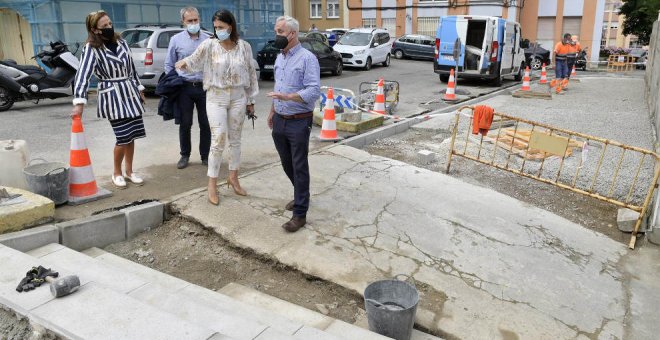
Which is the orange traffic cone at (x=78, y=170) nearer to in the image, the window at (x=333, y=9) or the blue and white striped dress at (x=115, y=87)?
the blue and white striped dress at (x=115, y=87)

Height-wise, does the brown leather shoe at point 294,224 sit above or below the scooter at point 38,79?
below

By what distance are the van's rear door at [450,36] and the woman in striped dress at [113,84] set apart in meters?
12.6

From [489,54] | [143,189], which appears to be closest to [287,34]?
[143,189]

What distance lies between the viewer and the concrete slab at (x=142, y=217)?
4.55 meters

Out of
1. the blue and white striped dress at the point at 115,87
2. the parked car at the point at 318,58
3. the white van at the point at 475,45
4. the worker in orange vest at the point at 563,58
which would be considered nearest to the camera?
the blue and white striped dress at the point at 115,87

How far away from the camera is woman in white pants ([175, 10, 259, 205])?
4691 mm

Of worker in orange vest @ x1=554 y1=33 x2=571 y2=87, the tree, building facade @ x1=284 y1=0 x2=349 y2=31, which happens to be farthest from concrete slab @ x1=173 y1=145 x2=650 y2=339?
building facade @ x1=284 y1=0 x2=349 y2=31

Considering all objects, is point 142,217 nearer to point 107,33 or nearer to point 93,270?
point 93,270

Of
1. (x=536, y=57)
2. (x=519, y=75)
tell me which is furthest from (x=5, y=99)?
(x=536, y=57)

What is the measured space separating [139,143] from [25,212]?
11.6 ft

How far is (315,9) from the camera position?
3722 cm

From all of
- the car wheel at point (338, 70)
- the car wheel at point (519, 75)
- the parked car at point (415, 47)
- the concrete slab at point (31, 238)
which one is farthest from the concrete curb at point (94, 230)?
the parked car at point (415, 47)

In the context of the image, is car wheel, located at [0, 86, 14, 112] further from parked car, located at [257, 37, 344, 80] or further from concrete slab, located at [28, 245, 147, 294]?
parked car, located at [257, 37, 344, 80]

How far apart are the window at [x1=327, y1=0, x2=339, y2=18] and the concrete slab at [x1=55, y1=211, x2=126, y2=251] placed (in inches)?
1358
